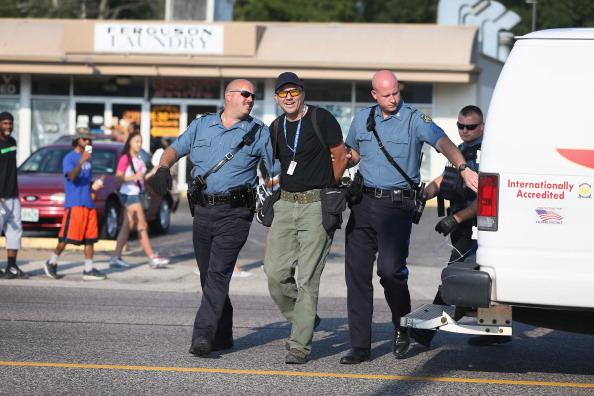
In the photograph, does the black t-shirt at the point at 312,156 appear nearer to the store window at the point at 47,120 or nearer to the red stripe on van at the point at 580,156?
the red stripe on van at the point at 580,156

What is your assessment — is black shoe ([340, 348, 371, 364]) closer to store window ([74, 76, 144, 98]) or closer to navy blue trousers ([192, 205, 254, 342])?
navy blue trousers ([192, 205, 254, 342])

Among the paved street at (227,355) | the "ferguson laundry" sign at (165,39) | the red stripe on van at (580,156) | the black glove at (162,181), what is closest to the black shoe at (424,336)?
the paved street at (227,355)

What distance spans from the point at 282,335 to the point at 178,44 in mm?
21842

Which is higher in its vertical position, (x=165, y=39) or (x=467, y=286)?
(x=165, y=39)

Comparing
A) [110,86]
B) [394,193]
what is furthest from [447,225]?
[110,86]

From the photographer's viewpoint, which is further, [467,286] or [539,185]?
[467,286]

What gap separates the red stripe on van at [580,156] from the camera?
7043mm

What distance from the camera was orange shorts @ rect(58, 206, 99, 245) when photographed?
45.9 feet

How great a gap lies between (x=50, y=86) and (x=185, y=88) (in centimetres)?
387

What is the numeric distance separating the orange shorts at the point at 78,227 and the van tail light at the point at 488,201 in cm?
761

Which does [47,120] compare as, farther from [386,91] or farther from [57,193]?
[386,91]

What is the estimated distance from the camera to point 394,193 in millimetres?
8523

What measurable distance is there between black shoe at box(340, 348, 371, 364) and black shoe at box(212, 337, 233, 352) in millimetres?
978

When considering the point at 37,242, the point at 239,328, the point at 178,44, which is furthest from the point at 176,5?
the point at 239,328
